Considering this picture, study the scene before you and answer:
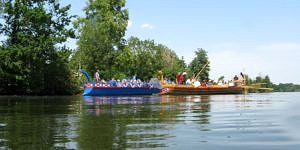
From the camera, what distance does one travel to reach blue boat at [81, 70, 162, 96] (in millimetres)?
51031

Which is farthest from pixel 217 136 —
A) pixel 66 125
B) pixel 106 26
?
pixel 106 26

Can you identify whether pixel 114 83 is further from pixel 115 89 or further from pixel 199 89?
pixel 199 89

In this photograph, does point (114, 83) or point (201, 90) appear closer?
point (114, 83)

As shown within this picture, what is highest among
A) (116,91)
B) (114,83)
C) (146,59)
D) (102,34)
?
(102,34)

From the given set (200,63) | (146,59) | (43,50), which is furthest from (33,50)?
(200,63)

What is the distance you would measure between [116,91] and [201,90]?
11637 mm

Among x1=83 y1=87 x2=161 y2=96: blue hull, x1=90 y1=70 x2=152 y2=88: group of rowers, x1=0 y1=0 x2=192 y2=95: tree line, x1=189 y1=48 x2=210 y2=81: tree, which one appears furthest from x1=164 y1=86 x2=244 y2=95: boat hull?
x1=189 y1=48 x2=210 y2=81: tree

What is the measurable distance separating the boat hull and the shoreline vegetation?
174 inches

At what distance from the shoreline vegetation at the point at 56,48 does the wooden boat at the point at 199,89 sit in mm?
4312

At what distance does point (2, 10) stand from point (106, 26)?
22.4 metres

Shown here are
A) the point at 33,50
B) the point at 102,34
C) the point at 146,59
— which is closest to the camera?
the point at 33,50

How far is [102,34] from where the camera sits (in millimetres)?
74000

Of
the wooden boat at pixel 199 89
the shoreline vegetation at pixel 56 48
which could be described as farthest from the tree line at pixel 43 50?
the wooden boat at pixel 199 89

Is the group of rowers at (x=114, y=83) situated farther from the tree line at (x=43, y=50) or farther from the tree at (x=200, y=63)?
the tree at (x=200, y=63)
